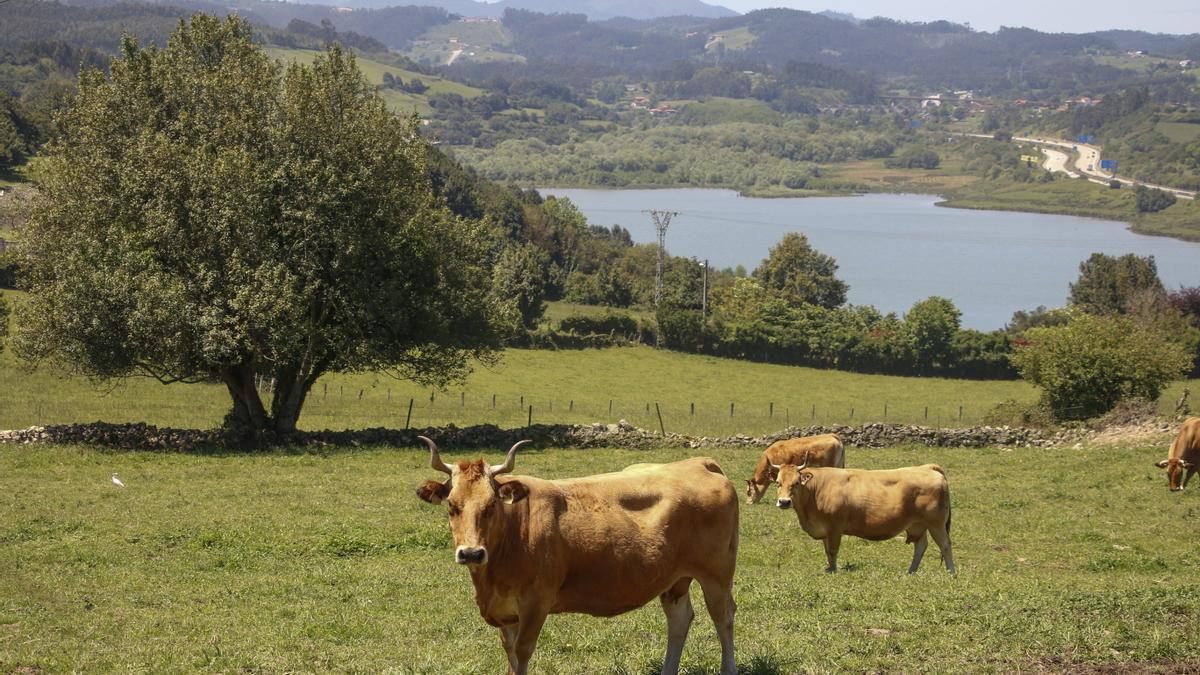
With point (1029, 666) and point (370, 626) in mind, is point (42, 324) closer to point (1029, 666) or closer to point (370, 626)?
point (370, 626)

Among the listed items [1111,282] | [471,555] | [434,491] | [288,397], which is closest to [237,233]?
[288,397]

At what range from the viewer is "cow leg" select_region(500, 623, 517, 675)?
8984mm

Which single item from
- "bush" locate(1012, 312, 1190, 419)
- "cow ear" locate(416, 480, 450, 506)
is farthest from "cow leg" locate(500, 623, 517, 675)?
"bush" locate(1012, 312, 1190, 419)

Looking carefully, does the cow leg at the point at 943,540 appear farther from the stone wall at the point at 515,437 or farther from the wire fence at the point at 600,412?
the wire fence at the point at 600,412

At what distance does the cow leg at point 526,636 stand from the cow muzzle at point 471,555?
0.82 m

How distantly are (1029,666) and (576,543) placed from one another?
4.39 meters

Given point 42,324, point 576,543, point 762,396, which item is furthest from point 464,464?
point 762,396

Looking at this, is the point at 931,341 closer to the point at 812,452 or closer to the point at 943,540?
the point at 812,452

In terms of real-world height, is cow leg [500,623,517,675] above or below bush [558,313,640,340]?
above

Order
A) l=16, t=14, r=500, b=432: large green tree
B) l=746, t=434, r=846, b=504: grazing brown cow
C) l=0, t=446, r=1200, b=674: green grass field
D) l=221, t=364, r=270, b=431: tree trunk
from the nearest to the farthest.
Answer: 1. l=0, t=446, r=1200, b=674: green grass field
2. l=746, t=434, r=846, b=504: grazing brown cow
3. l=16, t=14, r=500, b=432: large green tree
4. l=221, t=364, r=270, b=431: tree trunk

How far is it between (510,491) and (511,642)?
4.29ft

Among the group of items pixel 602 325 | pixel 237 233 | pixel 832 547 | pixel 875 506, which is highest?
pixel 237 233

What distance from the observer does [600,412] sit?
47.7m

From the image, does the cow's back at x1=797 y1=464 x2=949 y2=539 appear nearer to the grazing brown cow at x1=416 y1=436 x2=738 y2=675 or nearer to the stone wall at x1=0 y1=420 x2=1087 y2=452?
the grazing brown cow at x1=416 y1=436 x2=738 y2=675
